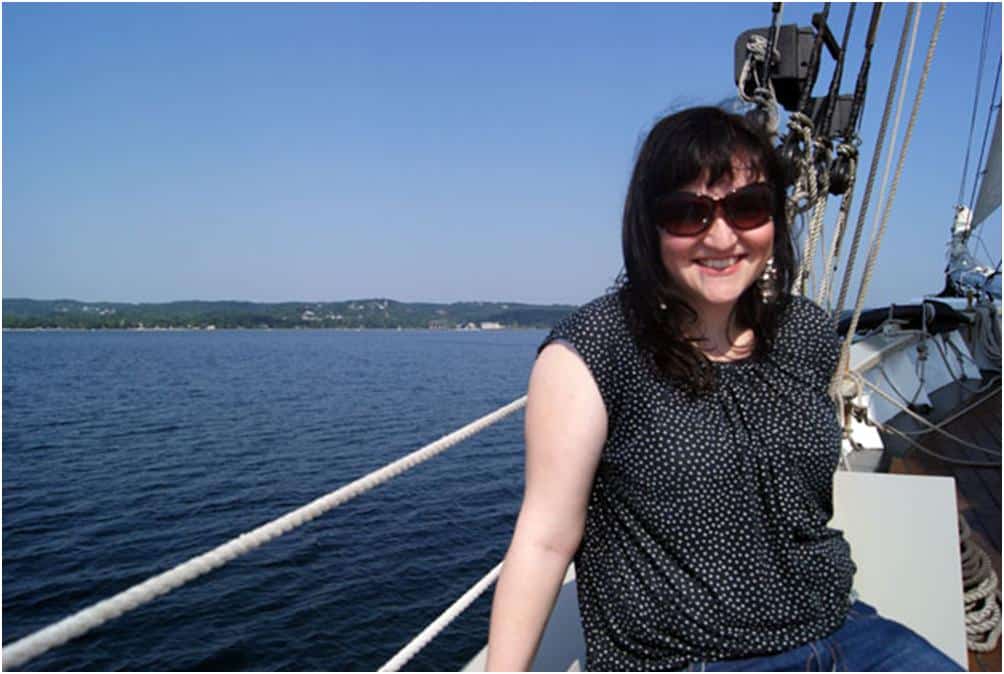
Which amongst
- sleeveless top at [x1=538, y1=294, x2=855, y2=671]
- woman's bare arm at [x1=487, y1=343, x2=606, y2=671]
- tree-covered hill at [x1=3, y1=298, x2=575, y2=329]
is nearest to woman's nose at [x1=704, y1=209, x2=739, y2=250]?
sleeveless top at [x1=538, y1=294, x2=855, y2=671]

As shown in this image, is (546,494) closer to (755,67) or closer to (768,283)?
(768,283)

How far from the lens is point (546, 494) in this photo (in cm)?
102

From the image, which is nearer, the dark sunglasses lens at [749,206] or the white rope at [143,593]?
the white rope at [143,593]

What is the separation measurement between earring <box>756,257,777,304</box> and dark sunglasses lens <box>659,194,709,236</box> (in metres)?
0.23

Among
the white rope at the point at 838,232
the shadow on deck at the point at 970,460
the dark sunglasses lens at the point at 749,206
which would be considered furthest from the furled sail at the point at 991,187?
the dark sunglasses lens at the point at 749,206

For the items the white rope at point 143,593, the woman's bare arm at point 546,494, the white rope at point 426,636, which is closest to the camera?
the white rope at point 143,593

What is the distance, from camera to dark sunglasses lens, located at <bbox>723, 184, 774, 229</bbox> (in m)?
1.11

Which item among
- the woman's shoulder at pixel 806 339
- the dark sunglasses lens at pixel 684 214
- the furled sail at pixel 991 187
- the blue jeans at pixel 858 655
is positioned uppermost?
the furled sail at pixel 991 187

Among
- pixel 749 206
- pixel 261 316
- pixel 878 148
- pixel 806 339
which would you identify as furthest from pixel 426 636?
pixel 261 316

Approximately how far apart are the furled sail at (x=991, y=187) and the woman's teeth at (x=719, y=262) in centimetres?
712

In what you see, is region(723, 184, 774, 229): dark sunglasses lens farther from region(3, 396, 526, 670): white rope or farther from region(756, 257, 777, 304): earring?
region(3, 396, 526, 670): white rope

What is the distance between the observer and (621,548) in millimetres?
1061

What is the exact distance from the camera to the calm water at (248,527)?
24.1 feet

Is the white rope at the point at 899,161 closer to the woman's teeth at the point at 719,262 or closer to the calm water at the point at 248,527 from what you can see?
the woman's teeth at the point at 719,262
